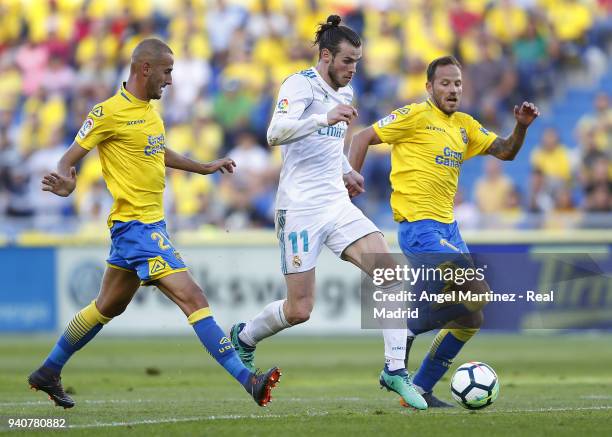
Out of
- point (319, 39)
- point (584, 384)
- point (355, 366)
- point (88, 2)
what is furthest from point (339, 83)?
point (88, 2)

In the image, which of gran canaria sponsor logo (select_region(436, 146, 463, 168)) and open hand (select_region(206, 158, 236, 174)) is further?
gran canaria sponsor logo (select_region(436, 146, 463, 168))

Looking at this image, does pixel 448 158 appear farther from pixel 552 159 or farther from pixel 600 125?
pixel 600 125

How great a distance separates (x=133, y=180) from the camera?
8.48 metres

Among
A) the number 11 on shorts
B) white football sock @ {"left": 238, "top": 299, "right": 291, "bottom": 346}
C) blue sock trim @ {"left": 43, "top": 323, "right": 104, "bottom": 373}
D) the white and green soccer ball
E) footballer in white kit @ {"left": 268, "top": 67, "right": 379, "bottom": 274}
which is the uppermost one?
footballer in white kit @ {"left": 268, "top": 67, "right": 379, "bottom": 274}

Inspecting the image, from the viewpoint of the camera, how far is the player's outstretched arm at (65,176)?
803cm

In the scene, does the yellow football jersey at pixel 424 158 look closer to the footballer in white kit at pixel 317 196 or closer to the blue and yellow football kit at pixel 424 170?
the blue and yellow football kit at pixel 424 170

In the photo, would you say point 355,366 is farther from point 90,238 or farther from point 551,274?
point 90,238

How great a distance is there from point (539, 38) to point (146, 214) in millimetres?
14332

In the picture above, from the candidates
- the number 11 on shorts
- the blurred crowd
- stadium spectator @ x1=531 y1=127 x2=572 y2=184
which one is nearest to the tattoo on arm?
the number 11 on shorts

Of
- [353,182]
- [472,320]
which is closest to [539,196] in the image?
[472,320]

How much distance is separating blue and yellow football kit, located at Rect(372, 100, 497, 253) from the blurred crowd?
7.92 m

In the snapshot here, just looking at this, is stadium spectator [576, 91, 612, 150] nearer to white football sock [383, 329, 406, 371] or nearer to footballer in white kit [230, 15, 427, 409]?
footballer in white kit [230, 15, 427, 409]

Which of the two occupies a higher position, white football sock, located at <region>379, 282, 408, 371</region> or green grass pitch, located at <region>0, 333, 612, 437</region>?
white football sock, located at <region>379, 282, 408, 371</region>

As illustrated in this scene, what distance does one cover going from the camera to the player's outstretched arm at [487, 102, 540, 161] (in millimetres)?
9266
